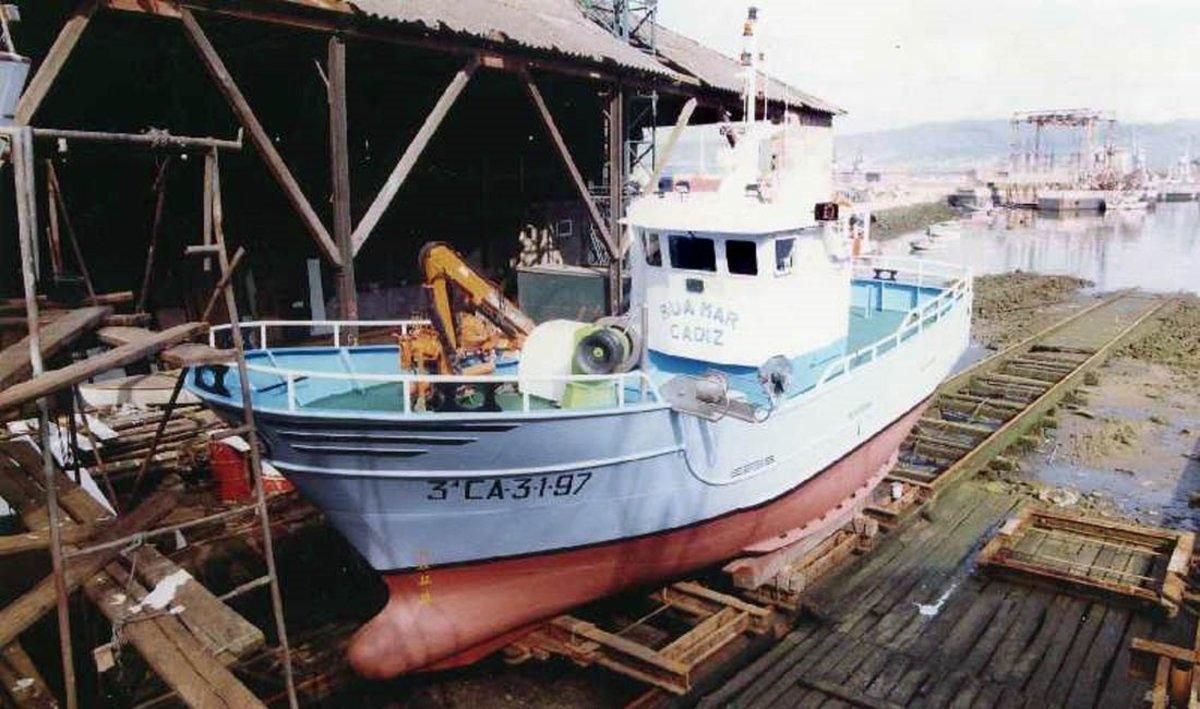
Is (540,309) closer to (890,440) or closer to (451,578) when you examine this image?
(890,440)

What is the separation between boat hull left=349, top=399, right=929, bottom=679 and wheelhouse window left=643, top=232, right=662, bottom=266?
11.2 feet

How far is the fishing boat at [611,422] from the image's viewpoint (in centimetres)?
752

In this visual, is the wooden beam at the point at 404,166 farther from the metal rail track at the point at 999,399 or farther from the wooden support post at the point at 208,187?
the metal rail track at the point at 999,399

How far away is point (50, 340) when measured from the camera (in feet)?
16.6

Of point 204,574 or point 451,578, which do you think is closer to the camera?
point 451,578

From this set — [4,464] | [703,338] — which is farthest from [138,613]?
[703,338]

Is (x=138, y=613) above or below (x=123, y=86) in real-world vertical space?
below

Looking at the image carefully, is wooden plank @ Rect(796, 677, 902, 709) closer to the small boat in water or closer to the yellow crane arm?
the yellow crane arm

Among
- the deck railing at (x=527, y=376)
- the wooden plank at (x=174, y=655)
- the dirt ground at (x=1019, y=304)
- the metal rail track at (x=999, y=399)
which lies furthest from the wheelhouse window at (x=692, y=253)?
the dirt ground at (x=1019, y=304)

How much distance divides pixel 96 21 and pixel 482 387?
7163 millimetres

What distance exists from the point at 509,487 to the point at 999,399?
45.0 feet

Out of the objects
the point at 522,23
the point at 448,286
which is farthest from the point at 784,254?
the point at 522,23

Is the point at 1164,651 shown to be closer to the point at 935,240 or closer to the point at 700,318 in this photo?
the point at 700,318

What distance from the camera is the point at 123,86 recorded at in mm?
13953
